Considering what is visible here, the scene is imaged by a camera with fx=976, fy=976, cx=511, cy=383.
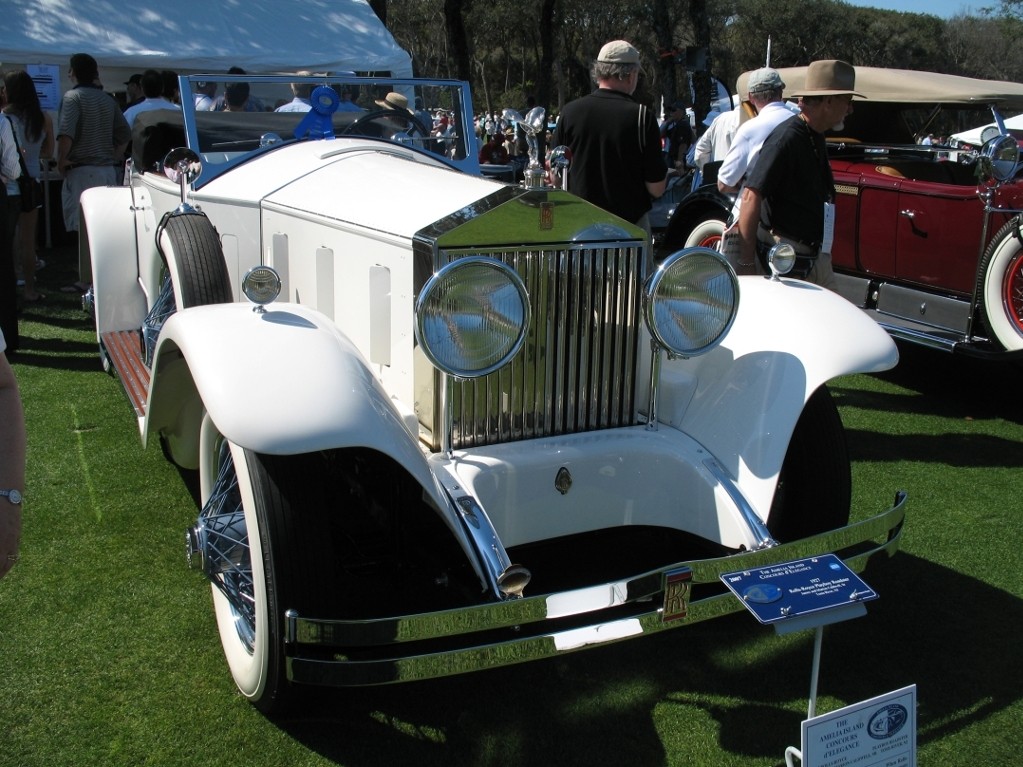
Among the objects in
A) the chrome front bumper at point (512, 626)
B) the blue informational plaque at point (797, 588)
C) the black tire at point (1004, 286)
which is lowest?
the chrome front bumper at point (512, 626)

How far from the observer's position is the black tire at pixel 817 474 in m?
2.96

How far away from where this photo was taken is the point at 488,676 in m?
2.77

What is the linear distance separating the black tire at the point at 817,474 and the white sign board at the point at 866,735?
0.90 m

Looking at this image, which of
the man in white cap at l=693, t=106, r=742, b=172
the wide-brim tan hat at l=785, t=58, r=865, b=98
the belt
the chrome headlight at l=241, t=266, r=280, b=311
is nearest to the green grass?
the chrome headlight at l=241, t=266, r=280, b=311

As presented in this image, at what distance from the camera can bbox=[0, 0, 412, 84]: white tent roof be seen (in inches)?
407

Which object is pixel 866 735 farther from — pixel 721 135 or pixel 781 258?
pixel 721 135

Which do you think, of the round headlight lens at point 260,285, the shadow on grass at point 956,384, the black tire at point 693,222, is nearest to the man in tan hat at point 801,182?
the shadow on grass at point 956,384

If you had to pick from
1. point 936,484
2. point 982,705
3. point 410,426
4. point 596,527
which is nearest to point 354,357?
point 410,426

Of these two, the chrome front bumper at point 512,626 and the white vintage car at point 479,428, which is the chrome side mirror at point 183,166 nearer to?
the white vintage car at point 479,428

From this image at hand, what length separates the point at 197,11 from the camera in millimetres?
11383

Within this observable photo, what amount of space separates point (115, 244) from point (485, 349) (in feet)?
10.3

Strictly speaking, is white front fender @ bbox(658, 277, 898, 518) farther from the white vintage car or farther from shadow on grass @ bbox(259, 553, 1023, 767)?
shadow on grass @ bbox(259, 553, 1023, 767)

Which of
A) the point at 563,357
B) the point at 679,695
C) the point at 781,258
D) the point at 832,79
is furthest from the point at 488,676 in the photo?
the point at 832,79

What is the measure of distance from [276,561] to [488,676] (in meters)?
0.83
